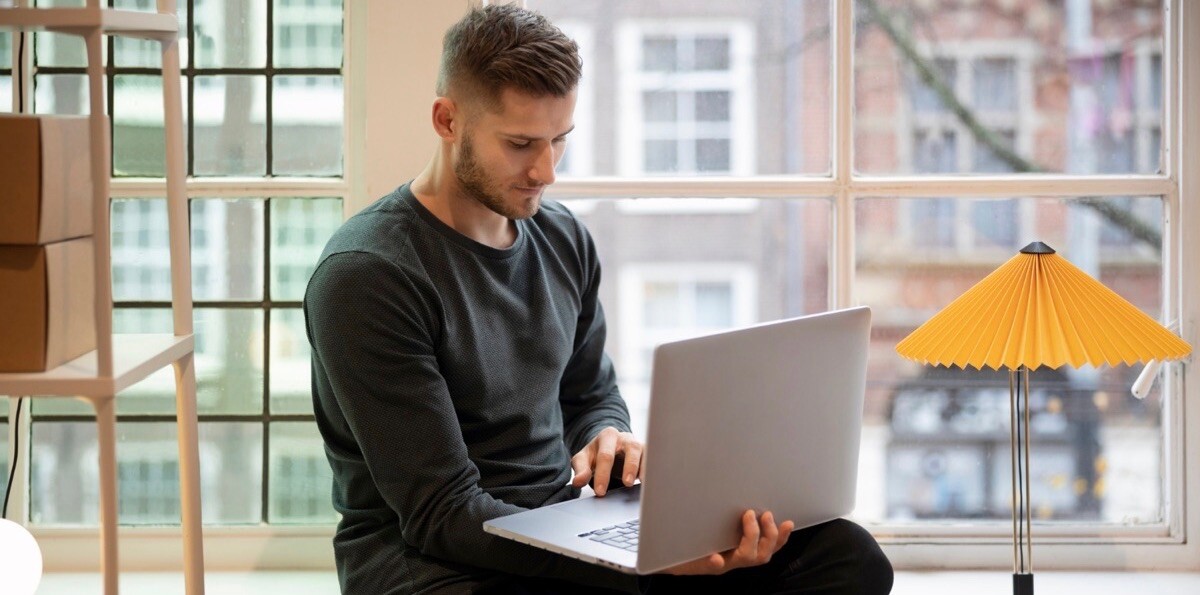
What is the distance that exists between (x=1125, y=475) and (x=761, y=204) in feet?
2.92

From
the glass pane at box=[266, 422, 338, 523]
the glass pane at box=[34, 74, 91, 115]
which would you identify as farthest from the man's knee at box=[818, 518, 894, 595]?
the glass pane at box=[34, 74, 91, 115]

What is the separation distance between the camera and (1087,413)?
2.39 m

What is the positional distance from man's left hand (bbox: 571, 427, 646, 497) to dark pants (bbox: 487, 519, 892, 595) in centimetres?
16

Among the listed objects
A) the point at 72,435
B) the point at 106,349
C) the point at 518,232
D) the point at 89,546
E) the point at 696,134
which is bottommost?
the point at 89,546

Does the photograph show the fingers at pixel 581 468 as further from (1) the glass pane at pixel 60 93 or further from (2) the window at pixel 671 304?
(1) the glass pane at pixel 60 93

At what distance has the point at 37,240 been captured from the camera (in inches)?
57.0

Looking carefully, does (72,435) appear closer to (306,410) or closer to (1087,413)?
(306,410)

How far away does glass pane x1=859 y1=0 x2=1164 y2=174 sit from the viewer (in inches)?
91.9

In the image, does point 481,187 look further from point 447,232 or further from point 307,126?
point 307,126

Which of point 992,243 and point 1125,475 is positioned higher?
point 992,243

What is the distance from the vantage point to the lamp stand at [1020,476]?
196cm

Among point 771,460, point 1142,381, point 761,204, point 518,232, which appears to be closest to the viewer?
A: point 771,460

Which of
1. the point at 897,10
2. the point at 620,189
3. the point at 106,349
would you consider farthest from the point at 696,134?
the point at 106,349

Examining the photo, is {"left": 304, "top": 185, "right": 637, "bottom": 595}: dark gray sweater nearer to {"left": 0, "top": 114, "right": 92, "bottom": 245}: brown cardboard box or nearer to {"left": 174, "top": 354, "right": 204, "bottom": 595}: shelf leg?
{"left": 174, "top": 354, "right": 204, "bottom": 595}: shelf leg
